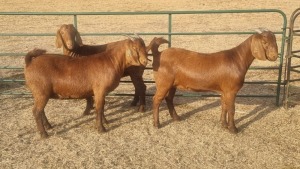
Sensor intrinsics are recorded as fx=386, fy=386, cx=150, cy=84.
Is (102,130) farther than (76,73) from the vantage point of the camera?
Yes

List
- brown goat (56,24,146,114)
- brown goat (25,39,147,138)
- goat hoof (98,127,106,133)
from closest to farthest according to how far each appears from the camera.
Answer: brown goat (25,39,147,138) → goat hoof (98,127,106,133) → brown goat (56,24,146,114)

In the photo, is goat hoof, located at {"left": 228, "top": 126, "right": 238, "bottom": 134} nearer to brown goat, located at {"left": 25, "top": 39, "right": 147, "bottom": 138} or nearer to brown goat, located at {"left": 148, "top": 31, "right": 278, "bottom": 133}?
brown goat, located at {"left": 148, "top": 31, "right": 278, "bottom": 133}

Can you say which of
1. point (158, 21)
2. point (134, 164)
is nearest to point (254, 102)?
point (134, 164)

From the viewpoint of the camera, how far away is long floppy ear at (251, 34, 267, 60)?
20.0ft

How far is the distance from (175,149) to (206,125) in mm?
1164

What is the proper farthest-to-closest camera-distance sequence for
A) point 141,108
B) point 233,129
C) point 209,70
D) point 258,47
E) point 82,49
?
A: point 141,108 < point 82,49 < point 233,129 < point 209,70 < point 258,47

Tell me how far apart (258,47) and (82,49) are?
10.5 ft

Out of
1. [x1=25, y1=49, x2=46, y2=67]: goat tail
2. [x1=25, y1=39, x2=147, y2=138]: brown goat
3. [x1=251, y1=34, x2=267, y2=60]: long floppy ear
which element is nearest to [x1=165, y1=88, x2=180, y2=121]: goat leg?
[x1=25, y1=39, x2=147, y2=138]: brown goat

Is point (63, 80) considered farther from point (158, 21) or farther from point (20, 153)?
point (158, 21)

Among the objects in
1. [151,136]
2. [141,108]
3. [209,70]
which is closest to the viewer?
[209,70]

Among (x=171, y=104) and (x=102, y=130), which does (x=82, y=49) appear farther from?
(x=171, y=104)

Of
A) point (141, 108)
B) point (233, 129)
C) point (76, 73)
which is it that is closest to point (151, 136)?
point (141, 108)

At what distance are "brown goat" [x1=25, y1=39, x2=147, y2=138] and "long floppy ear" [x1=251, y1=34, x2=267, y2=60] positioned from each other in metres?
1.76

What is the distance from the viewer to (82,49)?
7.24 metres
